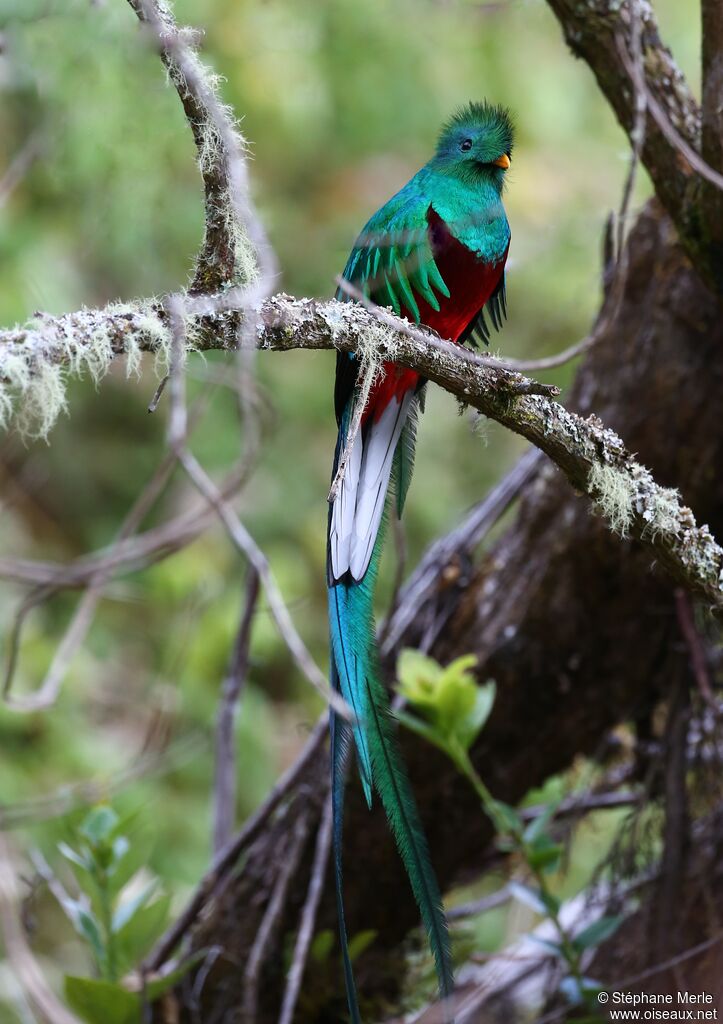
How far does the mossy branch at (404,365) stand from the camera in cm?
105

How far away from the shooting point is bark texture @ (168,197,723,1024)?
2.05m

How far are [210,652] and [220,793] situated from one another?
1.02 m

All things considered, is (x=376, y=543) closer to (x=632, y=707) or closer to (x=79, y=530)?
(x=632, y=707)

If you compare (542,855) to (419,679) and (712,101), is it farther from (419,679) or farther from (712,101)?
(712,101)

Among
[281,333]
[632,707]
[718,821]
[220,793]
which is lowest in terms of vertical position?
[718,821]

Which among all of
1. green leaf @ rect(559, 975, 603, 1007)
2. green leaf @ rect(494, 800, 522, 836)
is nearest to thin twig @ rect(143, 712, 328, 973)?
green leaf @ rect(494, 800, 522, 836)

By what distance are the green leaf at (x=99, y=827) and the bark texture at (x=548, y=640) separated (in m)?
0.42

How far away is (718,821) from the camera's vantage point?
2129 millimetres

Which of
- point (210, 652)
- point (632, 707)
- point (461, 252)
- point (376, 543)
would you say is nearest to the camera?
point (376, 543)

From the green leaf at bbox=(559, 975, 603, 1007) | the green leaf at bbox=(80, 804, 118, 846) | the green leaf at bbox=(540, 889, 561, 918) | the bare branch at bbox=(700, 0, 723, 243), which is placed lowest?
the green leaf at bbox=(559, 975, 603, 1007)

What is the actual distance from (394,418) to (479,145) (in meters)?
0.60

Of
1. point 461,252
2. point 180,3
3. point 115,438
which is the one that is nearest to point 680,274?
point 461,252

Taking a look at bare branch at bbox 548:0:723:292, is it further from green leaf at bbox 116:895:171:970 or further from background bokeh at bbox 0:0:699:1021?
green leaf at bbox 116:895:171:970

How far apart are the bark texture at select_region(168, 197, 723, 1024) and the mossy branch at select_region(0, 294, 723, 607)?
1.94ft
